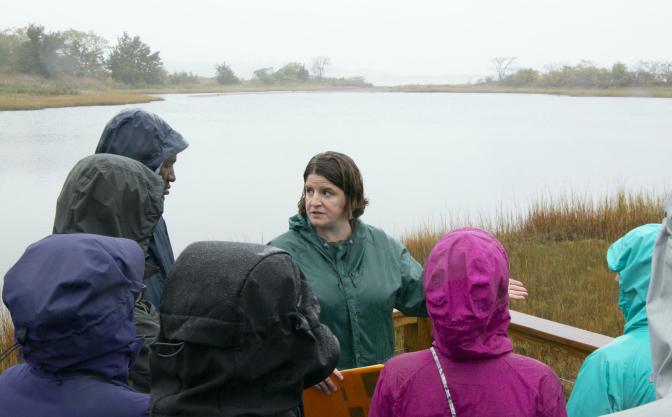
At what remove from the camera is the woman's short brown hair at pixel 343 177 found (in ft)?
10.3

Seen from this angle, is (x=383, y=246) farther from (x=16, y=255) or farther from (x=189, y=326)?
(x=16, y=255)

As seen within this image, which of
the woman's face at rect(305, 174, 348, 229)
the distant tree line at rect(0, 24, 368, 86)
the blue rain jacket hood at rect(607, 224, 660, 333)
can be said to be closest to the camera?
the blue rain jacket hood at rect(607, 224, 660, 333)

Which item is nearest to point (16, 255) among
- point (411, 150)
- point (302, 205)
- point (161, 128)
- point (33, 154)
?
point (33, 154)

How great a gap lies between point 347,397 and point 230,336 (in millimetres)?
961

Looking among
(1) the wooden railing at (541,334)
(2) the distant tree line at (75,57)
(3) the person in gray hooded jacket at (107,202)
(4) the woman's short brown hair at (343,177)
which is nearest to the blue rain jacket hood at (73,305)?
(3) the person in gray hooded jacket at (107,202)

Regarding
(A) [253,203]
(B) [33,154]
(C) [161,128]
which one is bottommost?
(A) [253,203]

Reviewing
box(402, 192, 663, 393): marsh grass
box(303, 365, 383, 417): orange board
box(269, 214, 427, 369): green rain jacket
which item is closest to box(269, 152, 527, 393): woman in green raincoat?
box(269, 214, 427, 369): green rain jacket

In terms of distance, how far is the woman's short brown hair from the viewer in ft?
10.3

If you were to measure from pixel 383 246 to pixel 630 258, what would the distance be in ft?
3.27

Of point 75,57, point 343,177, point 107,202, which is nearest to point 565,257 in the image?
point 343,177

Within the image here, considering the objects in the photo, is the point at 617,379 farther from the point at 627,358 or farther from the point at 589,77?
the point at 589,77

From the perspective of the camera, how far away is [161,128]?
356 centimetres

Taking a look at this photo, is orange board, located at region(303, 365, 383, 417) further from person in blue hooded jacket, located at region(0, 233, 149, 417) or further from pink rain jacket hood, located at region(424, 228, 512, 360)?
person in blue hooded jacket, located at region(0, 233, 149, 417)

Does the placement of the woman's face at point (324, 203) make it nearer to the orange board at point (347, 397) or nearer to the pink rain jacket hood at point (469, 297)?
the orange board at point (347, 397)
